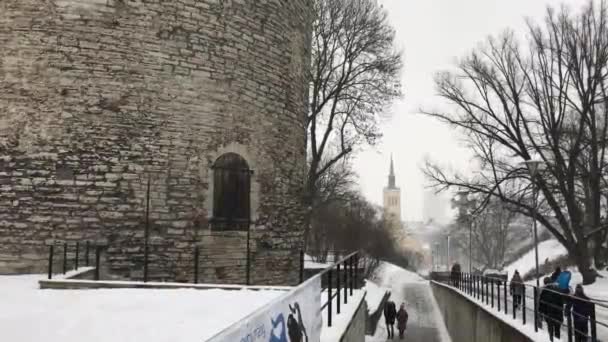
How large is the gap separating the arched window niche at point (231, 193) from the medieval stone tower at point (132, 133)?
0.02 meters

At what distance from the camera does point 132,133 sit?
8.30 m

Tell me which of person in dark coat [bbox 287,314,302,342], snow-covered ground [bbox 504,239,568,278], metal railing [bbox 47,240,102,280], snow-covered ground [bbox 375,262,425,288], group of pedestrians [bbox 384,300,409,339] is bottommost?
snow-covered ground [bbox 375,262,425,288]

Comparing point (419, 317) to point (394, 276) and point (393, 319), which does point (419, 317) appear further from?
point (394, 276)

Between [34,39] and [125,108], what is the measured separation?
1616 mm

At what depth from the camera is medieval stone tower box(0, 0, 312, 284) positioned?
7.98 metres

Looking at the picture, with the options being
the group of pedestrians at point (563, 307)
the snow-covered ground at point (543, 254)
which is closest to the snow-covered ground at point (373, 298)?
the group of pedestrians at point (563, 307)

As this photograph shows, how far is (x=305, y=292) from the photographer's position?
14.5ft

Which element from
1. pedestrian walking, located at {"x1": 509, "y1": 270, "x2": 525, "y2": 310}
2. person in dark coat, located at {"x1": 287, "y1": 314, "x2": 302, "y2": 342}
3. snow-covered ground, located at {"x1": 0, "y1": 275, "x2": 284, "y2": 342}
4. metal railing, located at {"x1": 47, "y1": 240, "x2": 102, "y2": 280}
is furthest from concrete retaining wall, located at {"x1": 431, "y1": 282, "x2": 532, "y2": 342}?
metal railing, located at {"x1": 47, "y1": 240, "x2": 102, "y2": 280}

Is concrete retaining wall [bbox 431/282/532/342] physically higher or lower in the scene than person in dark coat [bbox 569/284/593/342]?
lower

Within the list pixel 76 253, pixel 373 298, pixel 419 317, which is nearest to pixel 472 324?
pixel 373 298

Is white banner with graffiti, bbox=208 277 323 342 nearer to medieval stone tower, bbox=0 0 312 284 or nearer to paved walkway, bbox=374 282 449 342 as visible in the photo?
medieval stone tower, bbox=0 0 312 284

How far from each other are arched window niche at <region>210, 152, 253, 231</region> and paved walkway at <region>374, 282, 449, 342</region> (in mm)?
10113

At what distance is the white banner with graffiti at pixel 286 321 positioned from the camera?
8.55 feet

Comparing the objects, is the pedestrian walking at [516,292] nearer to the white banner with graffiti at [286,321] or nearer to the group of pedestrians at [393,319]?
the group of pedestrians at [393,319]
